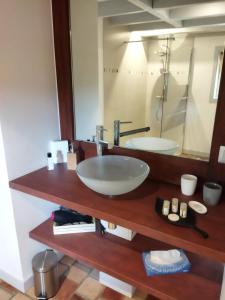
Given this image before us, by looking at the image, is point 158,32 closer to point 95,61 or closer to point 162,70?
point 162,70

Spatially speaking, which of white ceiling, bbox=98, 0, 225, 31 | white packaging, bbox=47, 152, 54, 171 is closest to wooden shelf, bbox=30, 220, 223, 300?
white packaging, bbox=47, 152, 54, 171

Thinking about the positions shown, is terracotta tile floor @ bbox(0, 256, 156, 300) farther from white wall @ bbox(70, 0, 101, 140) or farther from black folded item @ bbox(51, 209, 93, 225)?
white wall @ bbox(70, 0, 101, 140)

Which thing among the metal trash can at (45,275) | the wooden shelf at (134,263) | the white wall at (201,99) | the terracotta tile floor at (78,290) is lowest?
the terracotta tile floor at (78,290)

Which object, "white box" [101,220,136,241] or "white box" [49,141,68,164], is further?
"white box" [49,141,68,164]

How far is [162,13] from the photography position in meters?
1.35

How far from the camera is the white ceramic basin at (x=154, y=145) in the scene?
1.45 metres

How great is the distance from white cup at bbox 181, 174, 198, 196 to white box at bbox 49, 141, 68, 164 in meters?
0.81

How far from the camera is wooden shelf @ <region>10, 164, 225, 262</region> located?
1013mm

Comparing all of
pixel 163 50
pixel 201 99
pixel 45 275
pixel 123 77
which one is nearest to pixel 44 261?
pixel 45 275

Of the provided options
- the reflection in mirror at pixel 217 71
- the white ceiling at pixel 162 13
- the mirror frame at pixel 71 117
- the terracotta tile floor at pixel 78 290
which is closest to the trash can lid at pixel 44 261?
the terracotta tile floor at pixel 78 290

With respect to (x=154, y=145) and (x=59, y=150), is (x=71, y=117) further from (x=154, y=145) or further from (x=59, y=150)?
(x=154, y=145)

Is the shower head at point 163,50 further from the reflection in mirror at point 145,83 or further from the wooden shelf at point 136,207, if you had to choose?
the wooden shelf at point 136,207

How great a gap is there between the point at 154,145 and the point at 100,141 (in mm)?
348

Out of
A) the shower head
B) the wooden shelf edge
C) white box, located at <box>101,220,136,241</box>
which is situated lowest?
white box, located at <box>101,220,136,241</box>
